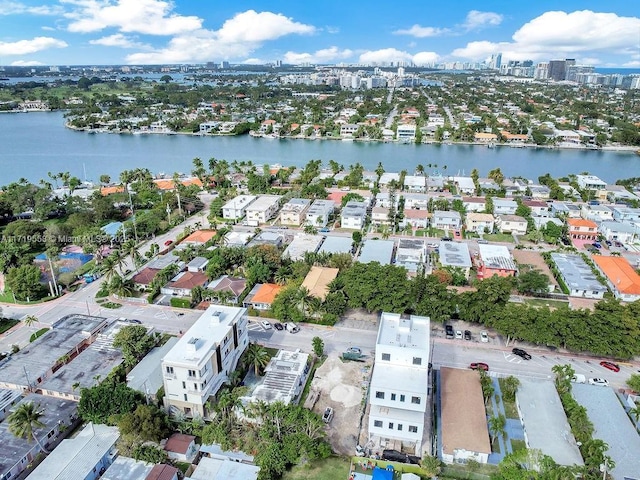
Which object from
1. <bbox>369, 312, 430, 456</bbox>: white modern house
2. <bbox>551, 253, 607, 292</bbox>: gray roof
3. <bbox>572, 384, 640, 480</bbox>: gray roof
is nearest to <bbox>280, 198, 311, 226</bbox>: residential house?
<bbox>551, 253, 607, 292</bbox>: gray roof

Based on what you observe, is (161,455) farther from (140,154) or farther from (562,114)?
(562,114)

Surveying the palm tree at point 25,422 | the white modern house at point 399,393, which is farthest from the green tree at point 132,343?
the white modern house at point 399,393

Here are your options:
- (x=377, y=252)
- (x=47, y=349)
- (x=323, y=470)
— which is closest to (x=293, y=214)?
(x=377, y=252)

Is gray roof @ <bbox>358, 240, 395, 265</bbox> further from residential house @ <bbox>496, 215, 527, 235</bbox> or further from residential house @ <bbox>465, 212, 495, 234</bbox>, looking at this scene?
residential house @ <bbox>496, 215, 527, 235</bbox>

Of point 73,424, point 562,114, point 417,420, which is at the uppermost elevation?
point 562,114

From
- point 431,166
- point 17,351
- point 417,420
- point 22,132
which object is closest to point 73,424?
point 17,351

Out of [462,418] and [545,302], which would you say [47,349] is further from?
[545,302]
